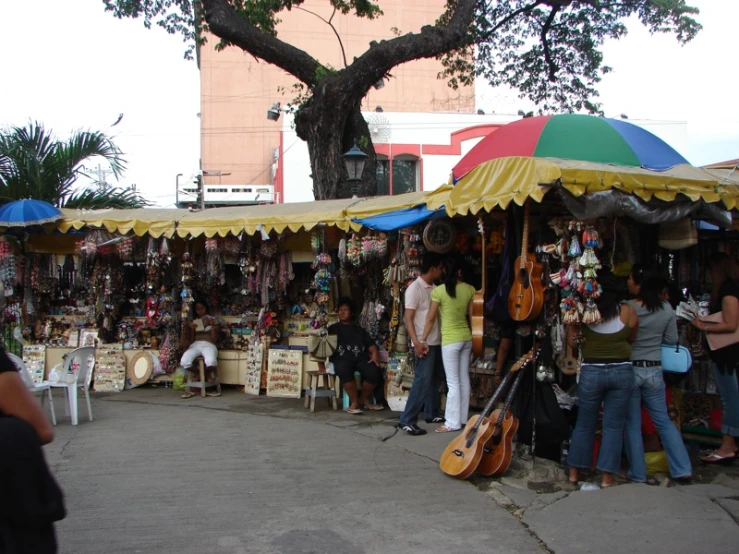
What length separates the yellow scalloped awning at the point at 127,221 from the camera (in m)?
9.13

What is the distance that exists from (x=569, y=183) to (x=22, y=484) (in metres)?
4.02

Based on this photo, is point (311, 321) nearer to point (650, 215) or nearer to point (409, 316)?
point (409, 316)

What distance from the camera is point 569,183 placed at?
503 cm

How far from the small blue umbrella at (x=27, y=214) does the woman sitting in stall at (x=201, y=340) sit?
7.27ft

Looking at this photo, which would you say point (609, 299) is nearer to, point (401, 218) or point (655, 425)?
point (655, 425)

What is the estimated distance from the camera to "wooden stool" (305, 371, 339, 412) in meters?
8.36

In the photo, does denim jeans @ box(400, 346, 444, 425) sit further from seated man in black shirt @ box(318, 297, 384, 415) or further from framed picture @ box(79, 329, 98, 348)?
framed picture @ box(79, 329, 98, 348)

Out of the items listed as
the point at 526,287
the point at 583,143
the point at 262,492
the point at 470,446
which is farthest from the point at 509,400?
the point at 583,143

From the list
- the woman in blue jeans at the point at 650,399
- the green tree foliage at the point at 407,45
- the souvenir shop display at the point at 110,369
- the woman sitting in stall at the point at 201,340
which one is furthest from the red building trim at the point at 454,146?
the woman in blue jeans at the point at 650,399

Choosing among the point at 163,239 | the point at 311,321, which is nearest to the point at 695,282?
the point at 311,321

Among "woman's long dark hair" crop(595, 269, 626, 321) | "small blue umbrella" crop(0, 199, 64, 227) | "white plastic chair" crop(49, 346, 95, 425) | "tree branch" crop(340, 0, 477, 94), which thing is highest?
"tree branch" crop(340, 0, 477, 94)

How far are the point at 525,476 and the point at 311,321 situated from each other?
4.04 m

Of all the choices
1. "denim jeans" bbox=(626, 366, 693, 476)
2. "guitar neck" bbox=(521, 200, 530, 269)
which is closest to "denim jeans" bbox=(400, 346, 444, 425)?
"guitar neck" bbox=(521, 200, 530, 269)

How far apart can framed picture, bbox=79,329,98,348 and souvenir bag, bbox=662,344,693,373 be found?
788 centimetres
